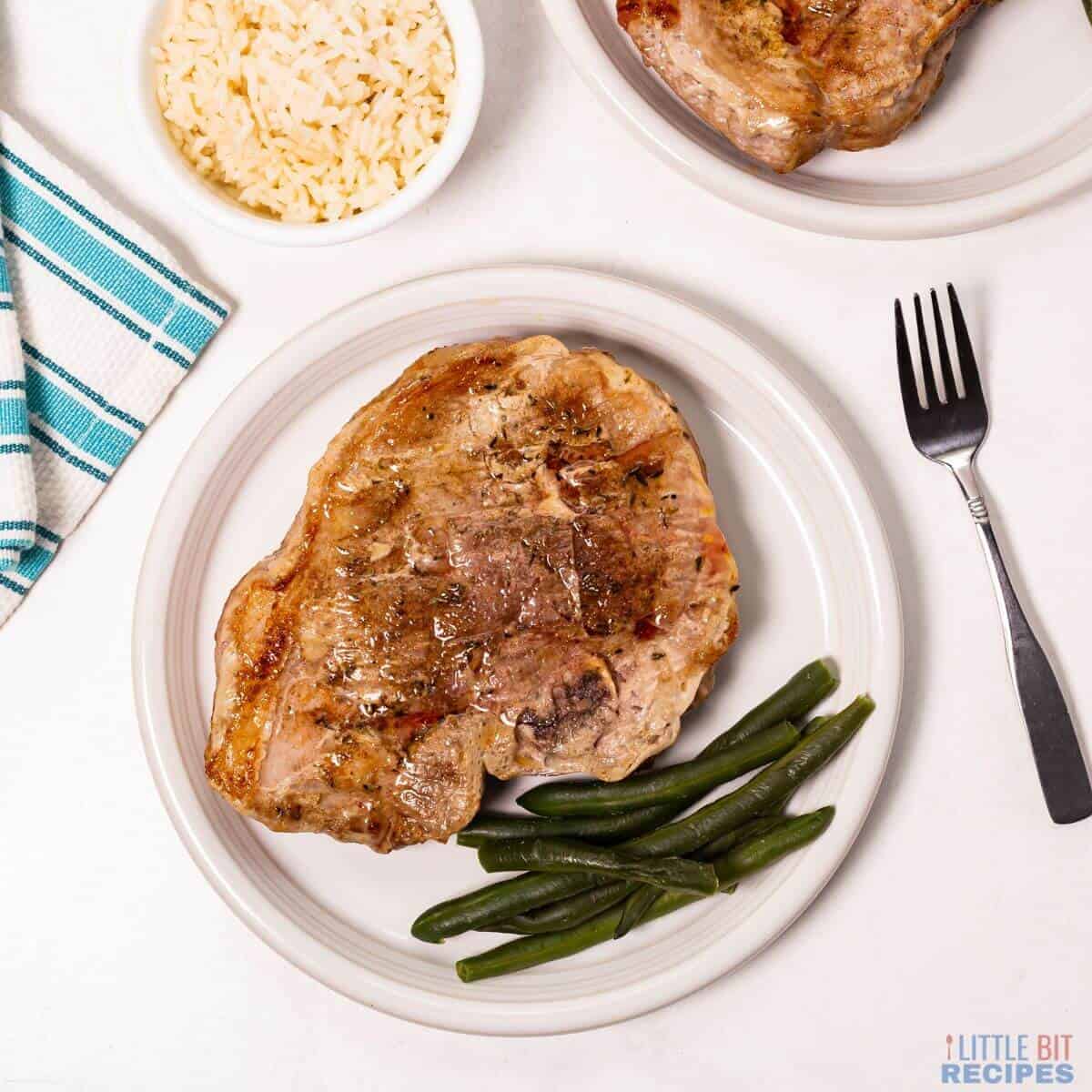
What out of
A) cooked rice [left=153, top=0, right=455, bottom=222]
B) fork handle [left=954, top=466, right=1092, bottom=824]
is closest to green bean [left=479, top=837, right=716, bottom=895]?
fork handle [left=954, top=466, right=1092, bottom=824]

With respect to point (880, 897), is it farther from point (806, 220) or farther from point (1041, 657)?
point (806, 220)

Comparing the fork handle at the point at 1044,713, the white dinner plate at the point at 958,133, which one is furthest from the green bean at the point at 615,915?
the white dinner plate at the point at 958,133

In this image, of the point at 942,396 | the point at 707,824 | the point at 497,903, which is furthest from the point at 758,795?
the point at 942,396

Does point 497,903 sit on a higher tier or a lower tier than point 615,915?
lower

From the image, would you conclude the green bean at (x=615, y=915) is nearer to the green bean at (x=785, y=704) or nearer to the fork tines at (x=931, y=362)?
the green bean at (x=785, y=704)

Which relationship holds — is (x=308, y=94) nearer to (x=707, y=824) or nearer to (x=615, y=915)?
(x=707, y=824)

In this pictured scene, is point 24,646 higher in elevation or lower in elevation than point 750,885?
lower

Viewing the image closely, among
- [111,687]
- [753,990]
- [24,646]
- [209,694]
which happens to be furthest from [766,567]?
[24,646]
